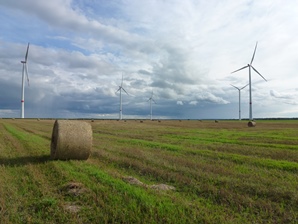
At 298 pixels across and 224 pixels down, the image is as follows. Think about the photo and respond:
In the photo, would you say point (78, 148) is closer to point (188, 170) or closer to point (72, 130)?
point (72, 130)

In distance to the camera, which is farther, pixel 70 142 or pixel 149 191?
pixel 70 142

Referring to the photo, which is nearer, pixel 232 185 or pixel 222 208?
pixel 222 208

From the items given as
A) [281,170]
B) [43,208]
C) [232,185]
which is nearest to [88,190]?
[43,208]

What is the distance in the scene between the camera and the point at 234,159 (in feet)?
44.0

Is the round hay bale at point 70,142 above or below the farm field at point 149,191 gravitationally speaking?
above

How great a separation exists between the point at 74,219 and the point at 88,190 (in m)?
1.77

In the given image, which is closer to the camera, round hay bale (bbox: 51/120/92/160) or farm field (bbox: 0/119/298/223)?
farm field (bbox: 0/119/298/223)

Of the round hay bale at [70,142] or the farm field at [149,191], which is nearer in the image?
the farm field at [149,191]

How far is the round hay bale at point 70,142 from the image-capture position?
12.6 meters

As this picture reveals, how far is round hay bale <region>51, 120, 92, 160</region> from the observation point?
12555 mm

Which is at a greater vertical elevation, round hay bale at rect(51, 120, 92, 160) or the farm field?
round hay bale at rect(51, 120, 92, 160)

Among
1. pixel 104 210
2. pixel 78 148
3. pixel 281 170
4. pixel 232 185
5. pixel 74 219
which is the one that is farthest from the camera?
pixel 78 148

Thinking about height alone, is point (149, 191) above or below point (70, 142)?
below

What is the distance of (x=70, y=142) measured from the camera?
41.8 ft
